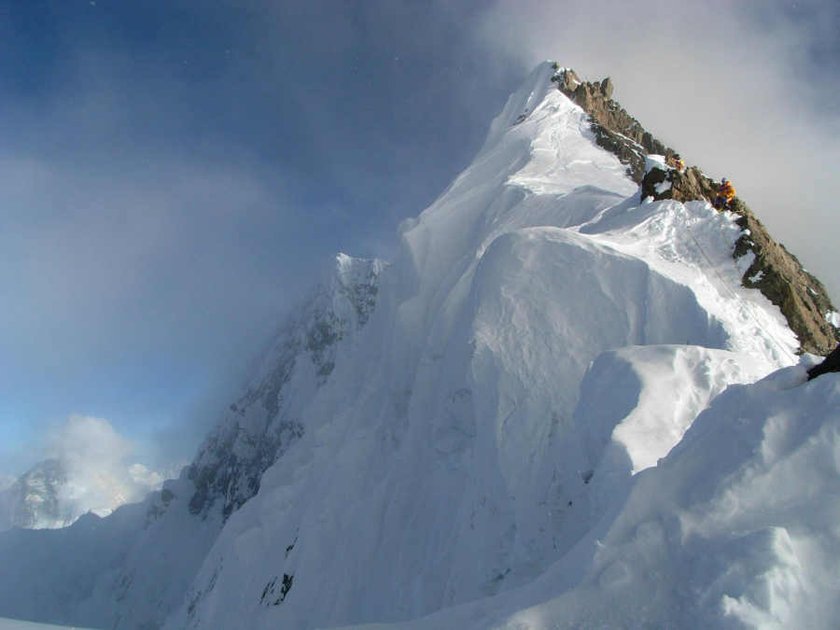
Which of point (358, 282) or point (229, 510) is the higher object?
point (358, 282)

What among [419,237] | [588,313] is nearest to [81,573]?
[419,237]

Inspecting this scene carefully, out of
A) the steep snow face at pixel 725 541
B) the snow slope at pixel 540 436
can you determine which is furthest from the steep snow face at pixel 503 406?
the steep snow face at pixel 725 541

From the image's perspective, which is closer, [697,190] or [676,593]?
[676,593]

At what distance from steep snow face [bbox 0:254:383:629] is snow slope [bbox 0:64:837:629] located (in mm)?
66104

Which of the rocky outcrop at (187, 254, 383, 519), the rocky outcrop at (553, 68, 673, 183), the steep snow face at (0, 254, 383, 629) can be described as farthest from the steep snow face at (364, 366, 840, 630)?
the rocky outcrop at (187, 254, 383, 519)

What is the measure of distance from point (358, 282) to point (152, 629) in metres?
71.4

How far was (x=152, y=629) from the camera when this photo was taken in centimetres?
8512

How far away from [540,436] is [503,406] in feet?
4.15

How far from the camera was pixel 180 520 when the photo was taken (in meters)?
101

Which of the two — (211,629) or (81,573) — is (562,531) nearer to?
(211,629)

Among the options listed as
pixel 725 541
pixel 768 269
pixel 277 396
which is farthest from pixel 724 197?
pixel 277 396

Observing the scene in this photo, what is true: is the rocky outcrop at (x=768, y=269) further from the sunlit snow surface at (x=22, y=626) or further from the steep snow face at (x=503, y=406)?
the sunlit snow surface at (x=22, y=626)

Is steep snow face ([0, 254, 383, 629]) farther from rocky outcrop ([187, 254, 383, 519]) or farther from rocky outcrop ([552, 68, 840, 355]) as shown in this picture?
rocky outcrop ([552, 68, 840, 355])

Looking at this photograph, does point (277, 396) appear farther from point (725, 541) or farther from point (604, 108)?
point (725, 541)
